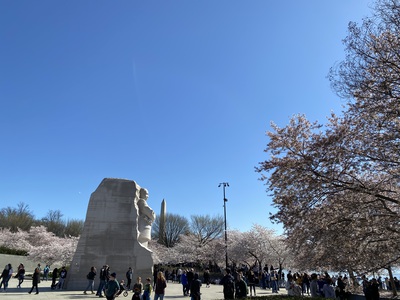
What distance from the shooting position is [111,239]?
16.6 metres

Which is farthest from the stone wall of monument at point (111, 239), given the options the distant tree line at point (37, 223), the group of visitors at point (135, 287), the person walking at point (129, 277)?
the distant tree line at point (37, 223)

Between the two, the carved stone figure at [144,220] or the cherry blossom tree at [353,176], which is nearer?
the cherry blossom tree at [353,176]

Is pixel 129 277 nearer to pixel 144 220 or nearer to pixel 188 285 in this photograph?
pixel 188 285

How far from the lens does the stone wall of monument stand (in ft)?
52.6

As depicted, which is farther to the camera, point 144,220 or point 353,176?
point 144,220

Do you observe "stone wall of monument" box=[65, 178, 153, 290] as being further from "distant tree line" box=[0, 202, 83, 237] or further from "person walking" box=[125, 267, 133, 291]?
"distant tree line" box=[0, 202, 83, 237]

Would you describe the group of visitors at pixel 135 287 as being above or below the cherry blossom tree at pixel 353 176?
below

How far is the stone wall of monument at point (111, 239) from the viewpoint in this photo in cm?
1603

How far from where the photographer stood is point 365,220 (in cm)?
1070

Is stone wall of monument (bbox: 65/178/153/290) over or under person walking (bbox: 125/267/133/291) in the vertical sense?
over

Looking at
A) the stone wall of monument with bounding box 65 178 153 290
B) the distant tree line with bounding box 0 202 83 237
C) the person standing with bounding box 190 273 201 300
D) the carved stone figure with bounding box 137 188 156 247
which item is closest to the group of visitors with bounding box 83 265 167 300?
the person standing with bounding box 190 273 201 300

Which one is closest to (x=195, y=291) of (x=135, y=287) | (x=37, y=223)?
(x=135, y=287)

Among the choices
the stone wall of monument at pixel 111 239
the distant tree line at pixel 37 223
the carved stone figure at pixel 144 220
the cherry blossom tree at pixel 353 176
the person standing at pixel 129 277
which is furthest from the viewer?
the distant tree line at pixel 37 223

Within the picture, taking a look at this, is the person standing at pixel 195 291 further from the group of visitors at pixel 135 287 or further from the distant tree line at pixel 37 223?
the distant tree line at pixel 37 223
